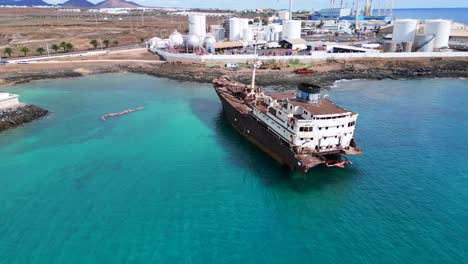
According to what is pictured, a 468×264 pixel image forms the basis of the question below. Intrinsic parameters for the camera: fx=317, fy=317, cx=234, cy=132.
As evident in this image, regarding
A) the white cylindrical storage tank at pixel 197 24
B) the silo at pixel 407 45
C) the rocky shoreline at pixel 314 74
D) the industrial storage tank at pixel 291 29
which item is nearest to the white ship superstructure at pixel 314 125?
the rocky shoreline at pixel 314 74

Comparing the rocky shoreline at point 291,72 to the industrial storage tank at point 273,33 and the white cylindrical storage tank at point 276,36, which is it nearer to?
the white cylindrical storage tank at point 276,36

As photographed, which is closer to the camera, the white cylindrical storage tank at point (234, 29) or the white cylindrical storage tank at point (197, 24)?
the white cylindrical storage tank at point (197, 24)

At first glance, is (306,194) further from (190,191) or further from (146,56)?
(146,56)

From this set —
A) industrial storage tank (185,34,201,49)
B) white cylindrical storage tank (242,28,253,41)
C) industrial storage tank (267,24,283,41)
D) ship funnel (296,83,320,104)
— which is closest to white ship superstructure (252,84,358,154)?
ship funnel (296,83,320,104)

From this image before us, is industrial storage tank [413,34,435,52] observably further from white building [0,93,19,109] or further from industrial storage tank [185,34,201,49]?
white building [0,93,19,109]

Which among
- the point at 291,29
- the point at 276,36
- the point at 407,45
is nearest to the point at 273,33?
the point at 276,36

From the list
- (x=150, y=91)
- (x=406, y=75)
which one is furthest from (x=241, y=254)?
(x=406, y=75)

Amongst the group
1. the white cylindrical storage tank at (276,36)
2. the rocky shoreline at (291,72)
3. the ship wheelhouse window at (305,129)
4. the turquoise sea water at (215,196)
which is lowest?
the turquoise sea water at (215,196)
